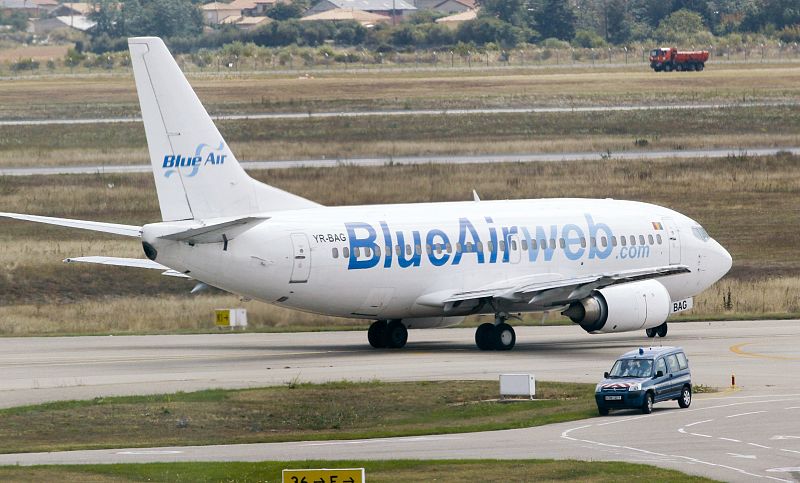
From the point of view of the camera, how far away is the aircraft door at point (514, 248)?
5303cm

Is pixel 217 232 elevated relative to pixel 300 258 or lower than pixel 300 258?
elevated

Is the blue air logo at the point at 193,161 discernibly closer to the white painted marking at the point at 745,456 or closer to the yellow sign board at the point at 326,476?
the white painted marking at the point at 745,456

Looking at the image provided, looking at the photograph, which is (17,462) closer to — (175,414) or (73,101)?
(175,414)

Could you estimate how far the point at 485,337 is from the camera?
5225 cm

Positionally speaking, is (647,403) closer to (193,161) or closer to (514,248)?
(514,248)

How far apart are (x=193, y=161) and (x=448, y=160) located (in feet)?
177

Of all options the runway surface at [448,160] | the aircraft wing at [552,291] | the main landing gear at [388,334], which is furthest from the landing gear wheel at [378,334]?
the runway surface at [448,160]

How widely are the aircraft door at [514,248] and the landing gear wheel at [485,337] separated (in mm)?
2426

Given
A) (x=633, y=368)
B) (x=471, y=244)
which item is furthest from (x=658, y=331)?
(x=633, y=368)

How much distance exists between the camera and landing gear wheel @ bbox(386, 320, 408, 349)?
53.1 meters

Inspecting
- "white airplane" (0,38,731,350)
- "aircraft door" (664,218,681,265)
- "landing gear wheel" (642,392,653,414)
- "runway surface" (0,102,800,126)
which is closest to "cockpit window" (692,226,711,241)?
"white airplane" (0,38,731,350)

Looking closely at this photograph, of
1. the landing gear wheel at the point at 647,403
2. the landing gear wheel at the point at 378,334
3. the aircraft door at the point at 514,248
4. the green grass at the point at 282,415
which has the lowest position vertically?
the landing gear wheel at the point at 378,334

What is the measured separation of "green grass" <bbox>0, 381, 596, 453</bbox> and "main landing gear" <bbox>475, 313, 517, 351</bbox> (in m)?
8.94

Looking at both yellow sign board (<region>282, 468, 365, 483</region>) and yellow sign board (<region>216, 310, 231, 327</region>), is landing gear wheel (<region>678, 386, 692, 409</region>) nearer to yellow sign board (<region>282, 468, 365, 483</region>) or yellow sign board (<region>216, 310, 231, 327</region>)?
yellow sign board (<region>282, 468, 365, 483</region>)
